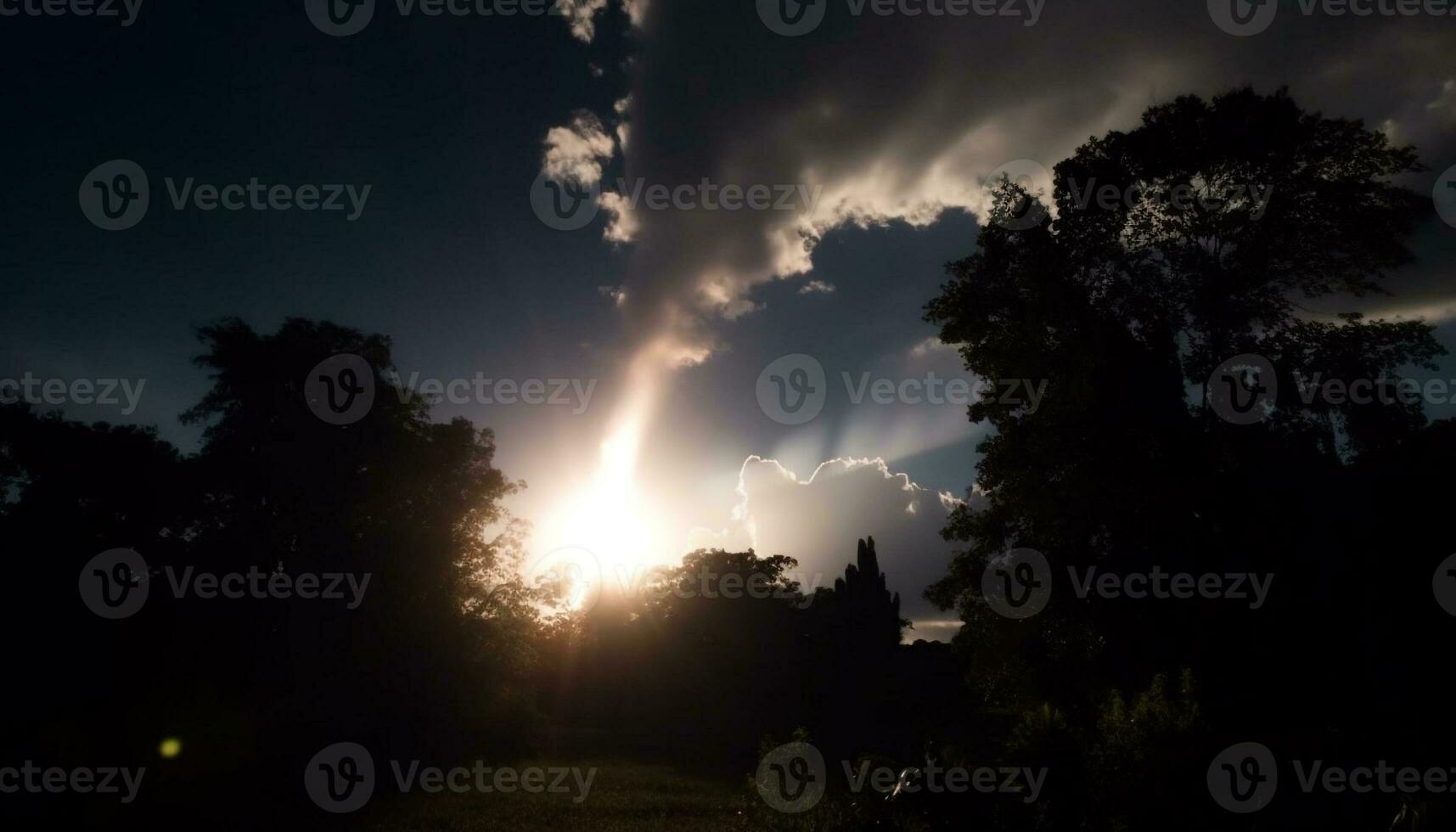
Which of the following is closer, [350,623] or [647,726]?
[350,623]

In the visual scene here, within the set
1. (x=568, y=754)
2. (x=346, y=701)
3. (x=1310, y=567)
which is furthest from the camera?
(x=568, y=754)

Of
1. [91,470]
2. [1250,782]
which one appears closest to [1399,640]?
[1250,782]

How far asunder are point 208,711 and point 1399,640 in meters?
32.6

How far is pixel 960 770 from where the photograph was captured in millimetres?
8945

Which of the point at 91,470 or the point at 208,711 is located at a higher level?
the point at 91,470

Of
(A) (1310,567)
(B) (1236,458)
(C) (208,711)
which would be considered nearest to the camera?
(A) (1310,567)

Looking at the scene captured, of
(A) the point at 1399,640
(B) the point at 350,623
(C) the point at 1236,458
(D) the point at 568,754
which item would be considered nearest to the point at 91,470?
(B) the point at 350,623

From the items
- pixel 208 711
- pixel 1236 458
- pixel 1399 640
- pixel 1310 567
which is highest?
pixel 1236 458

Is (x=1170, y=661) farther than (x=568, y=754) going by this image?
No

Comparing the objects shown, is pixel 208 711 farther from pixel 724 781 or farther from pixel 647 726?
pixel 647 726

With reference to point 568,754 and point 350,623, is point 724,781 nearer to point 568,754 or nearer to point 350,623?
point 568,754

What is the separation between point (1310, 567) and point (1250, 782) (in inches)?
396

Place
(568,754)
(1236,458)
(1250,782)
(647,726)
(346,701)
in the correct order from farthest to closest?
(647,726) → (568,754) → (346,701) → (1236,458) → (1250,782)

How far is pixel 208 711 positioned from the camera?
2064 centimetres
